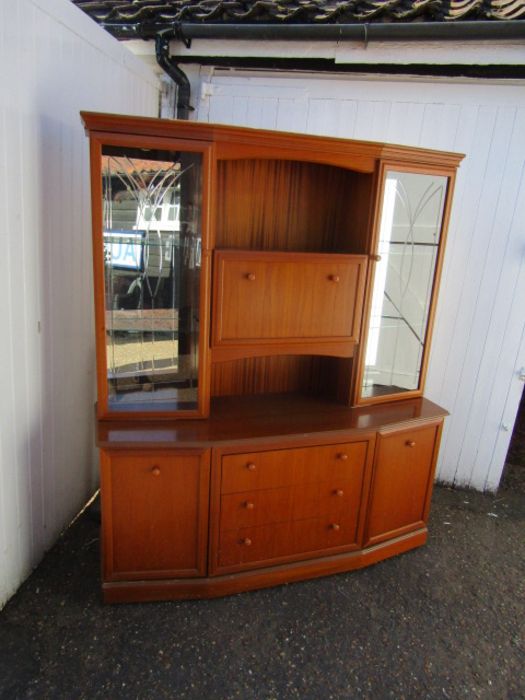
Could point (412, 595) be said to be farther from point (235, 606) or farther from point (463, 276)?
point (463, 276)

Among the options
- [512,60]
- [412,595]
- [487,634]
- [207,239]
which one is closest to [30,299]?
[207,239]

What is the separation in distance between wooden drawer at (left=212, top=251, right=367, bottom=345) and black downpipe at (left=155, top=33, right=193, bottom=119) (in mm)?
1490

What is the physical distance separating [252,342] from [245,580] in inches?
43.3

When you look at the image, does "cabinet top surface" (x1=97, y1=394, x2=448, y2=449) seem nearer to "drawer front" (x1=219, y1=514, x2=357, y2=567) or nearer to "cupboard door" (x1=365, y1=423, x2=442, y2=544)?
"cupboard door" (x1=365, y1=423, x2=442, y2=544)

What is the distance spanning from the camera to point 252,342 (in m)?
2.11

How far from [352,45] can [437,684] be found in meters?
3.12

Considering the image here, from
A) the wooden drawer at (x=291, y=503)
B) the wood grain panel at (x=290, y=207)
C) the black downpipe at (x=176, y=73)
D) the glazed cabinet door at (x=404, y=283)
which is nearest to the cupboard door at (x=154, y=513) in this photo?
the wooden drawer at (x=291, y=503)

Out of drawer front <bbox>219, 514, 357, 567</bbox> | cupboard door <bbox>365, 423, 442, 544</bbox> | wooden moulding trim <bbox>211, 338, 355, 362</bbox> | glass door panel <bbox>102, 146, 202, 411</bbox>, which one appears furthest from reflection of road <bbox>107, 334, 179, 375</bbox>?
cupboard door <bbox>365, 423, 442, 544</bbox>

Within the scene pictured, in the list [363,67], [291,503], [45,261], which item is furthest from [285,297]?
[363,67]

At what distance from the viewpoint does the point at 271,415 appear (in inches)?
89.7

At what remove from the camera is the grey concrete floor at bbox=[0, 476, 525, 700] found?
1.72 metres

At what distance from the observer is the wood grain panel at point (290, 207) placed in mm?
2232

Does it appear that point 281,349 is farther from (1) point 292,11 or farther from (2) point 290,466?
(1) point 292,11

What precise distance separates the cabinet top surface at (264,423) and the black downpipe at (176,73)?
1848mm
